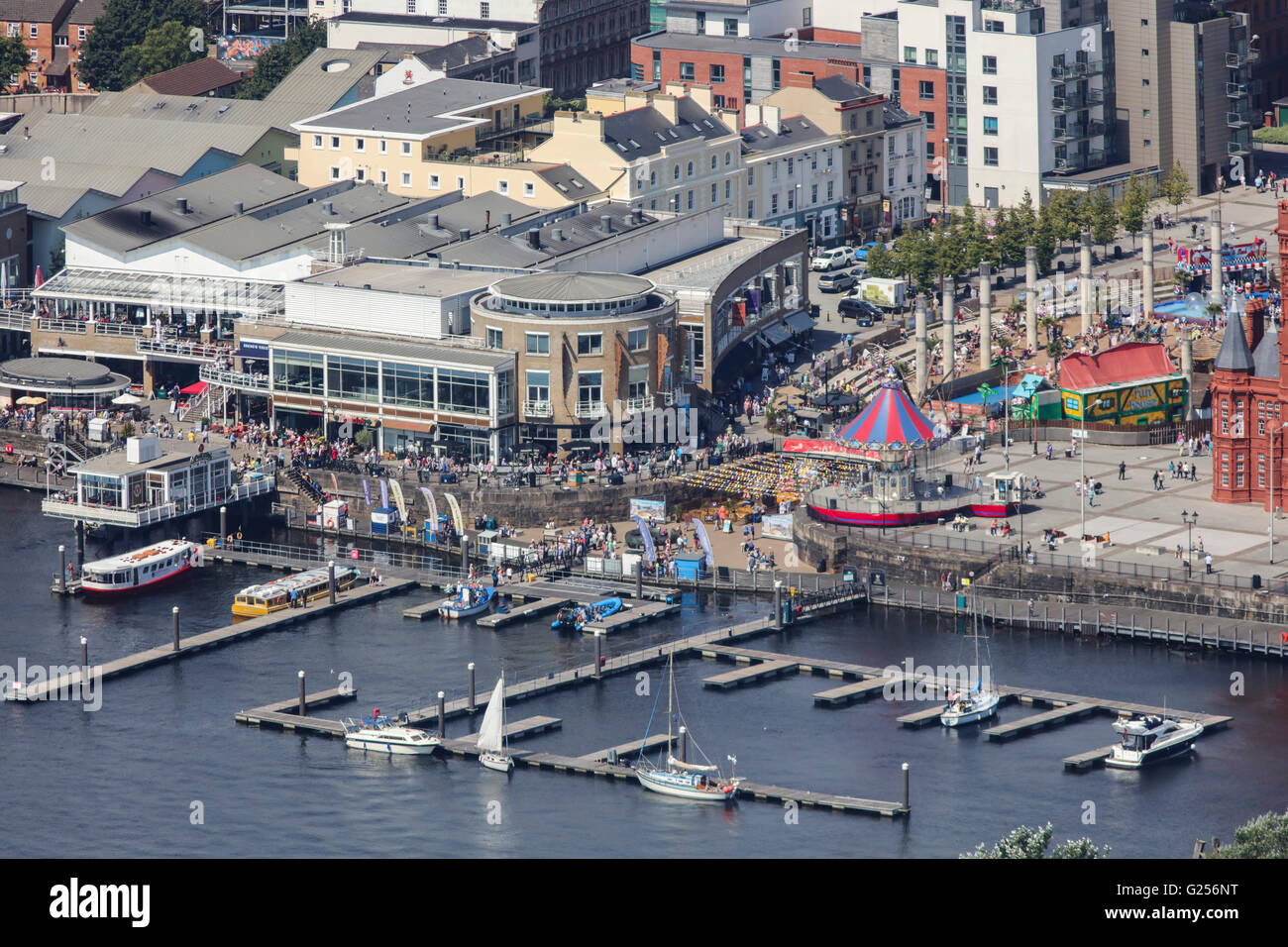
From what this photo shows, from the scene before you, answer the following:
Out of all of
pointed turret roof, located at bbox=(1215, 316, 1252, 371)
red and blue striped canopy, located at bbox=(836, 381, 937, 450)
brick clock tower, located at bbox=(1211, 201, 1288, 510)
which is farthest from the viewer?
red and blue striped canopy, located at bbox=(836, 381, 937, 450)

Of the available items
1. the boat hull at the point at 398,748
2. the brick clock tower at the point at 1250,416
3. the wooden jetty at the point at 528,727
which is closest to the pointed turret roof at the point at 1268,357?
the brick clock tower at the point at 1250,416

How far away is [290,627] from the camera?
15800 cm

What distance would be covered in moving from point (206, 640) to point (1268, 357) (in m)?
62.4

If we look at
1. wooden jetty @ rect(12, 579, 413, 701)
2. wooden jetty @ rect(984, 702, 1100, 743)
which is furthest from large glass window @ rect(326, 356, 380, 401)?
wooden jetty @ rect(984, 702, 1100, 743)

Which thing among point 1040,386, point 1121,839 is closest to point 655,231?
A: point 1040,386

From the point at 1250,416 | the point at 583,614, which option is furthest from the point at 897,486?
the point at 583,614

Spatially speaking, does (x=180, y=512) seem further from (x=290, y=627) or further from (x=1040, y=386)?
(x=1040, y=386)

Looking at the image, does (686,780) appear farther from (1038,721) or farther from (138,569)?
(138,569)

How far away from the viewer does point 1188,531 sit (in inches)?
6304

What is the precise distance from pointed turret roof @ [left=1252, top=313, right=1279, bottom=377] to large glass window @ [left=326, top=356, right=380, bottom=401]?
53445mm

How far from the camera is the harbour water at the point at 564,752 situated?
126375mm

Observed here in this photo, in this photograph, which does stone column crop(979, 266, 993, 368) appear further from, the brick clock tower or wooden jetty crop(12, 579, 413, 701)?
wooden jetty crop(12, 579, 413, 701)

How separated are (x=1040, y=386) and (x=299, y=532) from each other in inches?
1921

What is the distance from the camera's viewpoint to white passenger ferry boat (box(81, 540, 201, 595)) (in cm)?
16400
